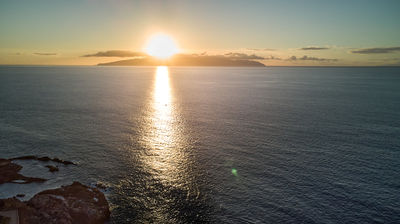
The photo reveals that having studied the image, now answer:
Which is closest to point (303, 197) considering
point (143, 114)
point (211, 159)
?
point (211, 159)

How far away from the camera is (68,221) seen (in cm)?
3756

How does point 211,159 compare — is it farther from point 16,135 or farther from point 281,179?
point 16,135

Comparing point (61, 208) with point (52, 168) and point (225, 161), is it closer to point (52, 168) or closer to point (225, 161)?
point (52, 168)

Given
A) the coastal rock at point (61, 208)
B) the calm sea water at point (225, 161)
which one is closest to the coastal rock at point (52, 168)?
the calm sea water at point (225, 161)

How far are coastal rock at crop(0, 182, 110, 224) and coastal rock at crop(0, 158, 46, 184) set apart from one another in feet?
28.3

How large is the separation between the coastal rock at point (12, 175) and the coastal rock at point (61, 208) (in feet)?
28.3

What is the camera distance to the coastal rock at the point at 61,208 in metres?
37.3

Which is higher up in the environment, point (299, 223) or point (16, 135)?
point (16, 135)

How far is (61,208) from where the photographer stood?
39.4 metres

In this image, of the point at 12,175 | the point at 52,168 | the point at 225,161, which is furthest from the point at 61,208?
the point at 225,161

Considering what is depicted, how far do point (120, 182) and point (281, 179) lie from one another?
36.2 meters

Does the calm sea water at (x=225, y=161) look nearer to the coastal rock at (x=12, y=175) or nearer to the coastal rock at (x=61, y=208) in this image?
the coastal rock at (x=12, y=175)

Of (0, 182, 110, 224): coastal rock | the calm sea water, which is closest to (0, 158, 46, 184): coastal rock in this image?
the calm sea water

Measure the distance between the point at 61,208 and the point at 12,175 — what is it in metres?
20.9
